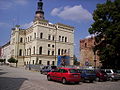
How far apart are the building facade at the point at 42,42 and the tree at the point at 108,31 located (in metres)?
35.0

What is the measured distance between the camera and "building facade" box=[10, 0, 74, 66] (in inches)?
2709

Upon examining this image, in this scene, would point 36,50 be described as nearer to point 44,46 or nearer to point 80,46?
point 44,46

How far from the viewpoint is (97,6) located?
1420 inches

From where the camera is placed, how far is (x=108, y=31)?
32781 mm

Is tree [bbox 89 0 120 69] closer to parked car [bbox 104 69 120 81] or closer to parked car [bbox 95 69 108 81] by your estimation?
parked car [bbox 104 69 120 81]

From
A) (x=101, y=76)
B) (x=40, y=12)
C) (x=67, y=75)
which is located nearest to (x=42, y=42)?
(x=40, y=12)

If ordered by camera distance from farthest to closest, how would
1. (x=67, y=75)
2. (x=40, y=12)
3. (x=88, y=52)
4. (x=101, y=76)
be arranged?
(x=40, y=12) → (x=88, y=52) → (x=101, y=76) → (x=67, y=75)

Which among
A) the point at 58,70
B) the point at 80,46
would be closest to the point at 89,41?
the point at 80,46

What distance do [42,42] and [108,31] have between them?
39.5 meters

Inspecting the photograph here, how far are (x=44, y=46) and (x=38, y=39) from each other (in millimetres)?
3553

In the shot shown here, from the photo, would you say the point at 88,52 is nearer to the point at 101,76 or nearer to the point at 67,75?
the point at 101,76

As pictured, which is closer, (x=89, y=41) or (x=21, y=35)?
(x=89, y=41)

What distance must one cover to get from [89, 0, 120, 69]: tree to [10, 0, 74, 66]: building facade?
3503 centimetres

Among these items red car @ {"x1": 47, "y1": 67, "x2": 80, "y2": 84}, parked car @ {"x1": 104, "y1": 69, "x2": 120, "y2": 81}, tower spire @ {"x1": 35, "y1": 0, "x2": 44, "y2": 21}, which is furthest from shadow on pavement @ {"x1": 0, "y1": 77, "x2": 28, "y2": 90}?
tower spire @ {"x1": 35, "y1": 0, "x2": 44, "y2": 21}
